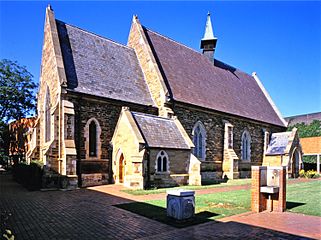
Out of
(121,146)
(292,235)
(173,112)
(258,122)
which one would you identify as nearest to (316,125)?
(258,122)

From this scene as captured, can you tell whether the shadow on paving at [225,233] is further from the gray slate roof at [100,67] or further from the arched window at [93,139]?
the gray slate roof at [100,67]

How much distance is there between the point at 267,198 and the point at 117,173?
1118 centimetres

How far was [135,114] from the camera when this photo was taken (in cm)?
1933

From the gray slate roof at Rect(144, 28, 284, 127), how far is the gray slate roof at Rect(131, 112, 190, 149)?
322 centimetres

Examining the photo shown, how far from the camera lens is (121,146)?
18734 mm

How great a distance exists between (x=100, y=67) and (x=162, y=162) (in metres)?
9.43

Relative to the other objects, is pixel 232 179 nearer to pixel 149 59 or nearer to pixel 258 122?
pixel 258 122

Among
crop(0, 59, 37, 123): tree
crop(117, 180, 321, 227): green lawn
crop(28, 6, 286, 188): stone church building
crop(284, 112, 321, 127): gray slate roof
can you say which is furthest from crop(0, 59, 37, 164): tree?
crop(284, 112, 321, 127): gray slate roof

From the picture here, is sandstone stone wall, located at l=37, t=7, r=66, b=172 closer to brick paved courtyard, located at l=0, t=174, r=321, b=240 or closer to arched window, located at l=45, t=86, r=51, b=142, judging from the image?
arched window, located at l=45, t=86, r=51, b=142

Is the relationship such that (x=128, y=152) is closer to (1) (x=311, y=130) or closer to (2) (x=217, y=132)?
(2) (x=217, y=132)

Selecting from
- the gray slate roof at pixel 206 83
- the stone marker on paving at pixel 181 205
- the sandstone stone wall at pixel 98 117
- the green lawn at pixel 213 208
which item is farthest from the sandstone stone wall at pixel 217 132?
the stone marker on paving at pixel 181 205

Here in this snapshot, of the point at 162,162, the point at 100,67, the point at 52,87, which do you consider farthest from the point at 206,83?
the point at 52,87

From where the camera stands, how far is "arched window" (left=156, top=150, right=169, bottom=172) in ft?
59.3

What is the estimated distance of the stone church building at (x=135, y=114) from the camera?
696 inches
